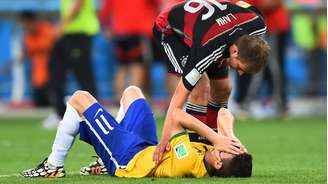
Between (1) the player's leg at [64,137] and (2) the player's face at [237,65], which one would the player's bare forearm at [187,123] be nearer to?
(2) the player's face at [237,65]

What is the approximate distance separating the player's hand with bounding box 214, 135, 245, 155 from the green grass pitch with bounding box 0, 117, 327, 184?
9.0 inches

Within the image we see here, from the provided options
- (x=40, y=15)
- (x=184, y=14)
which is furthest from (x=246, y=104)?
(x=184, y=14)

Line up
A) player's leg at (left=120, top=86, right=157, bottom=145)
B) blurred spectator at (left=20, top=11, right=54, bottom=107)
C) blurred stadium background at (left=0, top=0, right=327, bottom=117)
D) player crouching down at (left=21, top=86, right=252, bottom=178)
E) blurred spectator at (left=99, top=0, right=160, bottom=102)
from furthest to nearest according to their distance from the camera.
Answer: blurred stadium background at (left=0, top=0, right=327, bottom=117) → blurred spectator at (left=20, top=11, right=54, bottom=107) → blurred spectator at (left=99, top=0, right=160, bottom=102) → player's leg at (left=120, top=86, right=157, bottom=145) → player crouching down at (left=21, top=86, right=252, bottom=178)

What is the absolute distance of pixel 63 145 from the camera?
324 inches

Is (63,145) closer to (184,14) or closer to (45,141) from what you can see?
(184,14)

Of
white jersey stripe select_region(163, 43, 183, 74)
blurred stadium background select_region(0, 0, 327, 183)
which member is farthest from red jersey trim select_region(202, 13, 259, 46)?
blurred stadium background select_region(0, 0, 327, 183)

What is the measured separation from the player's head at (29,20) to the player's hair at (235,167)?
455 inches

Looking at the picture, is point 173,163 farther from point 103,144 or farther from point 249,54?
point 249,54

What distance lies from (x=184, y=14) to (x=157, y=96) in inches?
478

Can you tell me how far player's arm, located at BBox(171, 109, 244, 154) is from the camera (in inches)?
307

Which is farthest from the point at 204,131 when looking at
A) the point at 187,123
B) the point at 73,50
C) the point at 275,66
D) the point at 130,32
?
the point at 275,66

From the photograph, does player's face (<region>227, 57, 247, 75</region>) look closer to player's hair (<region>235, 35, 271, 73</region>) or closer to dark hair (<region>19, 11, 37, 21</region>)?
player's hair (<region>235, 35, 271, 73</region>)

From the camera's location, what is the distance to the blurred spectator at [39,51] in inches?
799

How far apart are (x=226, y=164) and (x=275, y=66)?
415 inches
